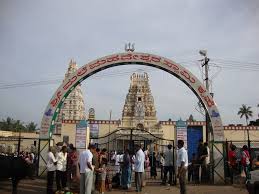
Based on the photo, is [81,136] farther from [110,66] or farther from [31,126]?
[31,126]

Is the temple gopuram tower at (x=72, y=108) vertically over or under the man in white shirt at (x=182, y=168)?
over

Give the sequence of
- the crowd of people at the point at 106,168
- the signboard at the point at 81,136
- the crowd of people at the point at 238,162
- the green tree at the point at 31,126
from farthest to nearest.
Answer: the green tree at the point at 31,126
the signboard at the point at 81,136
the crowd of people at the point at 238,162
the crowd of people at the point at 106,168

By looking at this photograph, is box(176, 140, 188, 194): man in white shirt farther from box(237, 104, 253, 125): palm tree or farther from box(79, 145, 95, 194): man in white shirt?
box(237, 104, 253, 125): palm tree

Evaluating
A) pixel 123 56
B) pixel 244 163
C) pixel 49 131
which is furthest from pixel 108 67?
pixel 244 163

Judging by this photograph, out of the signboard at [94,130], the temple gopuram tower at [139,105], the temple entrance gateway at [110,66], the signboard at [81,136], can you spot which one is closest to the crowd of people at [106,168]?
the temple entrance gateway at [110,66]

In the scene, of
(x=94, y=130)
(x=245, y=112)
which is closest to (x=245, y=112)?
(x=245, y=112)

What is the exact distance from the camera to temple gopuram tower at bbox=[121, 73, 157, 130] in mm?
53094

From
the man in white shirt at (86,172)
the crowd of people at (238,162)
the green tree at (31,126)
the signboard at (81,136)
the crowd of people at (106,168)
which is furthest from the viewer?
the green tree at (31,126)

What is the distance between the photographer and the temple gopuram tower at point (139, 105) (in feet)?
174

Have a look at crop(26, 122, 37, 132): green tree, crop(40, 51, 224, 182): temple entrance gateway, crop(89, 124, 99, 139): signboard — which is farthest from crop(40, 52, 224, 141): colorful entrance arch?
crop(26, 122, 37, 132): green tree

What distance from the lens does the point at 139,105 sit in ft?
180

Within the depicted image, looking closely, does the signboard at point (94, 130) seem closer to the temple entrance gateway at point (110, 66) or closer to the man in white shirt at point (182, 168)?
the temple entrance gateway at point (110, 66)

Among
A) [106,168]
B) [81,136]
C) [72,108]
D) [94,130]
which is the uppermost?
[72,108]

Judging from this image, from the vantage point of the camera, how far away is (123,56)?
1797 cm
